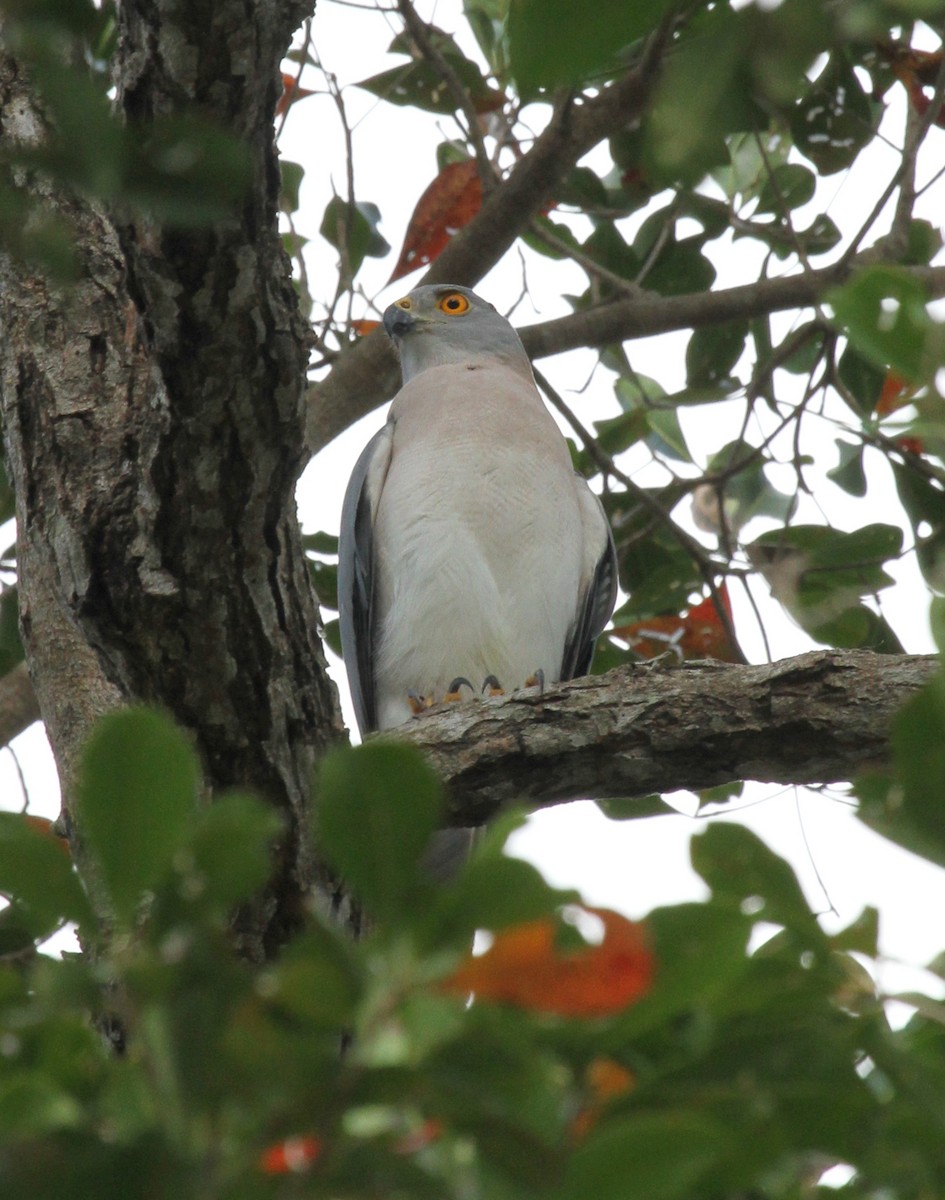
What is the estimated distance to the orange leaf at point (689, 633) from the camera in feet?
15.2

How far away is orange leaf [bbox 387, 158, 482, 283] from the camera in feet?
16.2

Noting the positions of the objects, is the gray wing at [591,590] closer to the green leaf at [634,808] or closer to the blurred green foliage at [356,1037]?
the green leaf at [634,808]

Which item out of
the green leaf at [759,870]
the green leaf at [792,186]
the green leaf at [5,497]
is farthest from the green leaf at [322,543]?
the green leaf at [759,870]

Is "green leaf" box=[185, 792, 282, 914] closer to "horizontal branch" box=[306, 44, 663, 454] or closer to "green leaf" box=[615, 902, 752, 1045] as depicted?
"green leaf" box=[615, 902, 752, 1045]

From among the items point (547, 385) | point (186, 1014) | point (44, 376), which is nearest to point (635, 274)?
point (547, 385)

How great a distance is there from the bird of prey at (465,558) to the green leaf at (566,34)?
3.76 m

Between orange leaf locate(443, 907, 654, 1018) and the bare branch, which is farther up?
the bare branch

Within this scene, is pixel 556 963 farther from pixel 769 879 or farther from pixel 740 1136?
pixel 769 879

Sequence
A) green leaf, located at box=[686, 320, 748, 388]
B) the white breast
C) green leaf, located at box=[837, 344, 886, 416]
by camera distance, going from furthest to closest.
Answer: green leaf, located at box=[686, 320, 748, 388]
green leaf, located at box=[837, 344, 886, 416]
the white breast

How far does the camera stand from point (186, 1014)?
0.84 metres

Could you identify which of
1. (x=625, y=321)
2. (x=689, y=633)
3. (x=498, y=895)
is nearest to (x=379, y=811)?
(x=498, y=895)

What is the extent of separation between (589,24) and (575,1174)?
638 millimetres

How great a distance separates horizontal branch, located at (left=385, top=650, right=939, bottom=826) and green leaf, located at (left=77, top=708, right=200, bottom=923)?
1955 millimetres

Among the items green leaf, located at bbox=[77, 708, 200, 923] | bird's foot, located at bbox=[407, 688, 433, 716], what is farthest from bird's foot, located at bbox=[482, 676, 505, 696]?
green leaf, located at bbox=[77, 708, 200, 923]
